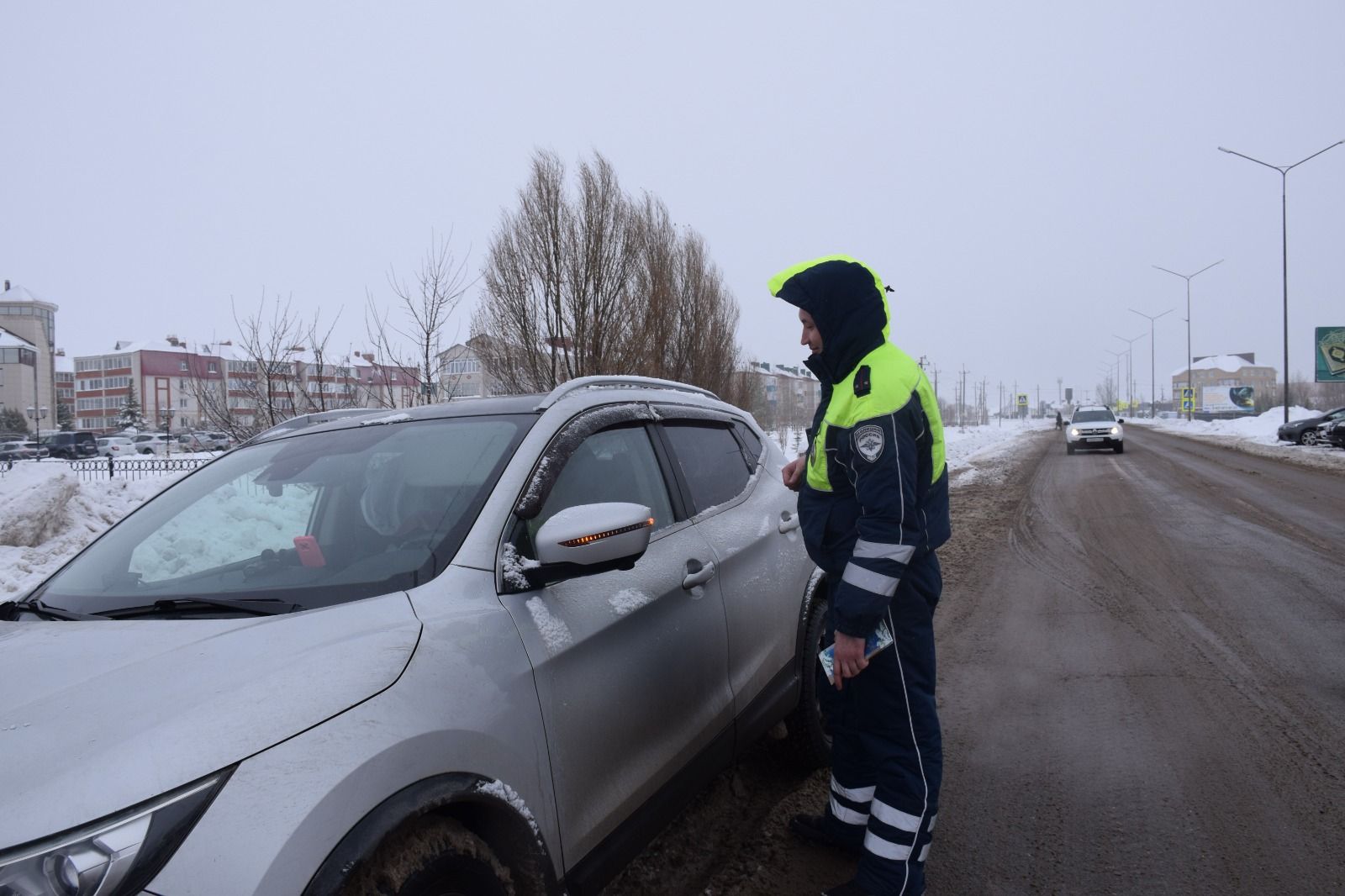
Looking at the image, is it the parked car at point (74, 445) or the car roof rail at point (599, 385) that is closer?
the car roof rail at point (599, 385)

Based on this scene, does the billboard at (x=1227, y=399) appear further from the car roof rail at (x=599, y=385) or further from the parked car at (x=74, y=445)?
the parked car at (x=74, y=445)

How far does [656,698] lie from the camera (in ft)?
7.77

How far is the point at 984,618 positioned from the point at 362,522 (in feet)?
17.0

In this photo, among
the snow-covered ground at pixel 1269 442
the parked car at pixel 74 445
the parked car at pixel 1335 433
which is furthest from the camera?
the parked car at pixel 74 445

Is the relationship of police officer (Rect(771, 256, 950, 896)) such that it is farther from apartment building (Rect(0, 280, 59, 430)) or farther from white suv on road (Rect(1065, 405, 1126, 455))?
apartment building (Rect(0, 280, 59, 430))

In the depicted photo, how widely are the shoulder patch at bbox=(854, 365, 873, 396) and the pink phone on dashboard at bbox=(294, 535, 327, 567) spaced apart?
160cm

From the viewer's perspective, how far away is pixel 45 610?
213 cm

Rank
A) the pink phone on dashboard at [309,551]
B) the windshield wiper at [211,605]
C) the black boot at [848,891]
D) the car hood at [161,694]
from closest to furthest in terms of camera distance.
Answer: the car hood at [161,694] → the windshield wiper at [211,605] → the pink phone on dashboard at [309,551] → the black boot at [848,891]

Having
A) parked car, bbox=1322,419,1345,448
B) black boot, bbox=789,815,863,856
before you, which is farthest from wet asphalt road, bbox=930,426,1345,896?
parked car, bbox=1322,419,1345,448

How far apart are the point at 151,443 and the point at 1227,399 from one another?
335 feet

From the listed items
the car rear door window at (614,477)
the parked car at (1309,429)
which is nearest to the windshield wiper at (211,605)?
the car rear door window at (614,477)

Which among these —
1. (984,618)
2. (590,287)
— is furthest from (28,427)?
(984,618)

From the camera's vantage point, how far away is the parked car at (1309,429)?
2681 centimetres

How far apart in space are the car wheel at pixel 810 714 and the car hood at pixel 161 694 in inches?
83.2
